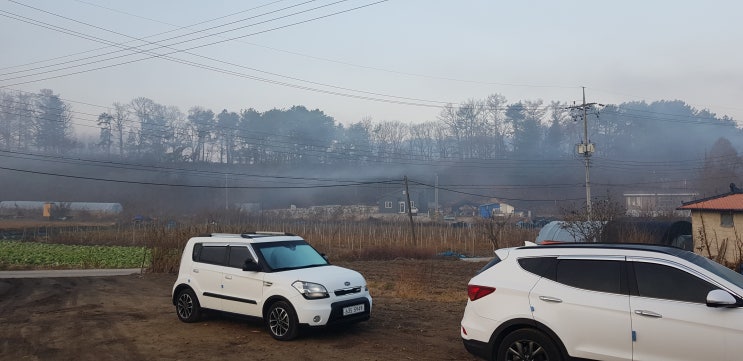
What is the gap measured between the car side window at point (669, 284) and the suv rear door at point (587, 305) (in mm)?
168

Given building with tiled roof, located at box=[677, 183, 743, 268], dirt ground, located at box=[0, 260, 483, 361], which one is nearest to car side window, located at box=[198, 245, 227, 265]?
dirt ground, located at box=[0, 260, 483, 361]

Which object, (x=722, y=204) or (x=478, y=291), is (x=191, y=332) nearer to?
(x=478, y=291)

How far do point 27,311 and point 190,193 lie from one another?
200 feet

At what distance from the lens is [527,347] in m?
5.94

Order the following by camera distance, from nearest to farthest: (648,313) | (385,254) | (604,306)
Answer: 1. (648,313)
2. (604,306)
3. (385,254)

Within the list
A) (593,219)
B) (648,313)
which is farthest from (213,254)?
(593,219)

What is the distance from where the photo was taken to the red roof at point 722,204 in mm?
23087

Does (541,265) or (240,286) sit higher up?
(541,265)

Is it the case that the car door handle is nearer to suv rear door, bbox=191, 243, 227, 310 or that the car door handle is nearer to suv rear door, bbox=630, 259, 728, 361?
suv rear door, bbox=630, 259, 728, 361

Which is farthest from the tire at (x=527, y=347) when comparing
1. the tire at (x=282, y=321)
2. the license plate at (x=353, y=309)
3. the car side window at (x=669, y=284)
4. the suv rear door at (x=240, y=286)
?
the suv rear door at (x=240, y=286)

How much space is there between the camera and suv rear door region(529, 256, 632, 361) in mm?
5504

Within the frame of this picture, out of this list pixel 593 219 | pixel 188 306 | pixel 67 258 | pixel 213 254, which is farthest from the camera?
pixel 67 258

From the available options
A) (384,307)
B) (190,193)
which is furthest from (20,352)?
(190,193)

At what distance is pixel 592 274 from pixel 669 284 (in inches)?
28.7
